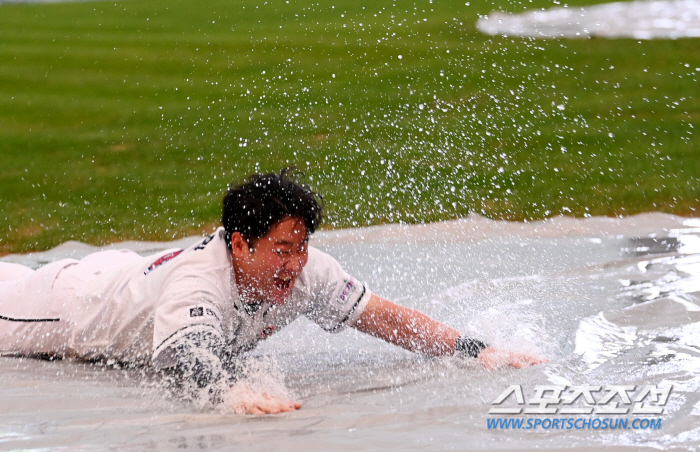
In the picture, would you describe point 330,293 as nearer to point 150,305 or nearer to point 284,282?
point 284,282

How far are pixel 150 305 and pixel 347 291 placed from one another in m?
0.65

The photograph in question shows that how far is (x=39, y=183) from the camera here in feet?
26.5

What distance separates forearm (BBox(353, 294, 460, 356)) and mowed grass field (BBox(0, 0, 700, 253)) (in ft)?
8.89

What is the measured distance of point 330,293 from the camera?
2.98m

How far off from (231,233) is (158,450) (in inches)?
30.1

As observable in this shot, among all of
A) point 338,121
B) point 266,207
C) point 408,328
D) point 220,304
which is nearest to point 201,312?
point 220,304

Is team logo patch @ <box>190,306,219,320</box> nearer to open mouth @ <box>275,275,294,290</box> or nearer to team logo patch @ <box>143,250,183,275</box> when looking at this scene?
open mouth @ <box>275,275,294,290</box>

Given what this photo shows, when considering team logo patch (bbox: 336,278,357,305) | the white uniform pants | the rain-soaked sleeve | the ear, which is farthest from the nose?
→ the white uniform pants

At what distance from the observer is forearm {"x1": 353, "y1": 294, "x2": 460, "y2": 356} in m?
3.03

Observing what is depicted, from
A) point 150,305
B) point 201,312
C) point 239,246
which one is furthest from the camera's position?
point 150,305

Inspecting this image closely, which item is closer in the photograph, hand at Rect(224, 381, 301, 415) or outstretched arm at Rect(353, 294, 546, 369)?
hand at Rect(224, 381, 301, 415)

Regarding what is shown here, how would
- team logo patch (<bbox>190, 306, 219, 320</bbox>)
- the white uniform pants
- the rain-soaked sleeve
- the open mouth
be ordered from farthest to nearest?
the white uniform pants < the rain-soaked sleeve < the open mouth < team logo patch (<bbox>190, 306, 219, 320</bbox>)

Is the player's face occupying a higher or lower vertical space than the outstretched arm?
higher

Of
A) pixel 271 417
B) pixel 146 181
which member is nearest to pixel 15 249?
pixel 146 181
